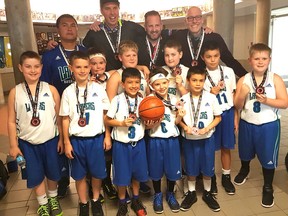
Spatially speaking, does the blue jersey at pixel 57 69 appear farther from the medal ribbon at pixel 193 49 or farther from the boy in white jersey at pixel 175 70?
the medal ribbon at pixel 193 49

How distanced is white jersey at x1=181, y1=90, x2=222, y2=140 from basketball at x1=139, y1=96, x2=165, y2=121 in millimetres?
371

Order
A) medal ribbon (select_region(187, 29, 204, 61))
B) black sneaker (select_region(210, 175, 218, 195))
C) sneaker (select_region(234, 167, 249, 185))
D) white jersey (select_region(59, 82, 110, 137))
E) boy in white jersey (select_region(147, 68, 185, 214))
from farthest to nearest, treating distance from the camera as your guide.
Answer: sneaker (select_region(234, 167, 249, 185))
medal ribbon (select_region(187, 29, 204, 61))
black sneaker (select_region(210, 175, 218, 195))
boy in white jersey (select_region(147, 68, 185, 214))
white jersey (select_region(59, 82, 110, 137))

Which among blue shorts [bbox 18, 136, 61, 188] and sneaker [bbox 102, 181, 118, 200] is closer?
blue shorts [bbox 18, 136, 61, 188]

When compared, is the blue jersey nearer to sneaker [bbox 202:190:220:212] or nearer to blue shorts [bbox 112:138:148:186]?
blue shorts [bbox 112:138:148:186]

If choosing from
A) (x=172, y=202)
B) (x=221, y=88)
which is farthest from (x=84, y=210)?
(x=221, y=88)

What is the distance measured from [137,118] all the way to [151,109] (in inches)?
10.1

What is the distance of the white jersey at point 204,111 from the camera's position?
289 centimetres

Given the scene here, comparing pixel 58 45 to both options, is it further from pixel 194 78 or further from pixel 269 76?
pixel 269 76

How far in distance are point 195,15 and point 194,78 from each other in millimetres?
1025

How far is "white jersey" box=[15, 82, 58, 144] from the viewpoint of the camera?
2.73m

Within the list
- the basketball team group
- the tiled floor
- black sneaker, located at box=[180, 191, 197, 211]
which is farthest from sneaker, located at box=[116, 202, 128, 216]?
black sneaker, located at box=[180, 191, 197, 211]

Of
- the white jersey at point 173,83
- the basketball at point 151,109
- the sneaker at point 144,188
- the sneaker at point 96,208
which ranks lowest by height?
the sneaker at point 144,188

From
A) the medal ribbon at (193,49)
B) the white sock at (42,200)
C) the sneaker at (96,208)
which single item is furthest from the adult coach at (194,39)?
the white sock at (42,200)

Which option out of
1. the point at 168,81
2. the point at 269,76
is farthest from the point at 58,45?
the point at 269,76
